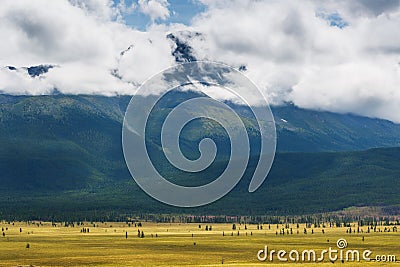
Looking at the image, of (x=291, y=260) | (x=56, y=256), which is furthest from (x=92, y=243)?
(x=291, y=260)

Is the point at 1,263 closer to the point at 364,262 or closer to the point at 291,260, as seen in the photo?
the point at 291,260

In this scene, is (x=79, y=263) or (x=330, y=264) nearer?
(x=330, y=264)

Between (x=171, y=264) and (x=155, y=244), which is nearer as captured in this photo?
(x=171, y=264)

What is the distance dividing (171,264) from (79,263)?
19.5 m

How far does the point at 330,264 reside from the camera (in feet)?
385

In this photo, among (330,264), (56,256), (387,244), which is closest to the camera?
(330,264)

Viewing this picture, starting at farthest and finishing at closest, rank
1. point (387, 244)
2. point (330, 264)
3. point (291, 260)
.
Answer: point (387, 244) → point (291, 260) → point (330, 264)

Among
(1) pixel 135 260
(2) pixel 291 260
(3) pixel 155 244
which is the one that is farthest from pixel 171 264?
(3) pixel 155 244

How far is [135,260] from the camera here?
14150cm

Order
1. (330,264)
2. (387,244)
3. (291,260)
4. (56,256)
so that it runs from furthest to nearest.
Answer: (387,244)
(56,256)
(291,260)
(330,264)

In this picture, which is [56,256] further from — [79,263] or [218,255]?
[218,255]

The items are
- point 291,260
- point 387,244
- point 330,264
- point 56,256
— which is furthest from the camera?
point 387,244

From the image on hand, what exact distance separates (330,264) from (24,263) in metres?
62.4

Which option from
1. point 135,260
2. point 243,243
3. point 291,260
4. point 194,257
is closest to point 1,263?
point 135,260
